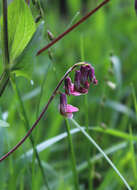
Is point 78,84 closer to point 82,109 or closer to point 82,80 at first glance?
point 82,80

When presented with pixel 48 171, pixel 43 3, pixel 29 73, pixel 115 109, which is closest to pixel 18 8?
pixel 43 3

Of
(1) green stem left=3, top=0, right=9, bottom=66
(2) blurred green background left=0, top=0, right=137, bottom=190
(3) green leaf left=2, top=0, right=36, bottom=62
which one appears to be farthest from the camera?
(2) blurred green background left=0, top=0, right=137, bottom=190

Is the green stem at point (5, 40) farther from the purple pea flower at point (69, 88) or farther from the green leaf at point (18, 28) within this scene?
the purple pea flower at point (69, 88)

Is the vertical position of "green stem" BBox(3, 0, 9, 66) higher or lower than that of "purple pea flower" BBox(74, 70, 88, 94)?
higher

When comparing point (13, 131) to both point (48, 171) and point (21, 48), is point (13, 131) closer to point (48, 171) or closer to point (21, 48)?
point (48, 171)

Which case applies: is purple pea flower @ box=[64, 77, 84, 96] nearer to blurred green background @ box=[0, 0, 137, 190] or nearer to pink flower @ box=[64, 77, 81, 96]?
pink flower @ box=[64, 77, 81, 96]

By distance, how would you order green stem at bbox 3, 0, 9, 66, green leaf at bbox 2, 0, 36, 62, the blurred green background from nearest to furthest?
1. green stem at bbox 3, 0, 9, 66
2. green leaf at bbox 2, 0, 36, 62
3. the blurred green background

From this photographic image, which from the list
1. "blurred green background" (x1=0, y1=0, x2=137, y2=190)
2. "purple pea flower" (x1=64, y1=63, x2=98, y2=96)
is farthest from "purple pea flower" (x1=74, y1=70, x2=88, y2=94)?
"blurred green background" (x1=0, y1=0, x2=137, y2=190)
